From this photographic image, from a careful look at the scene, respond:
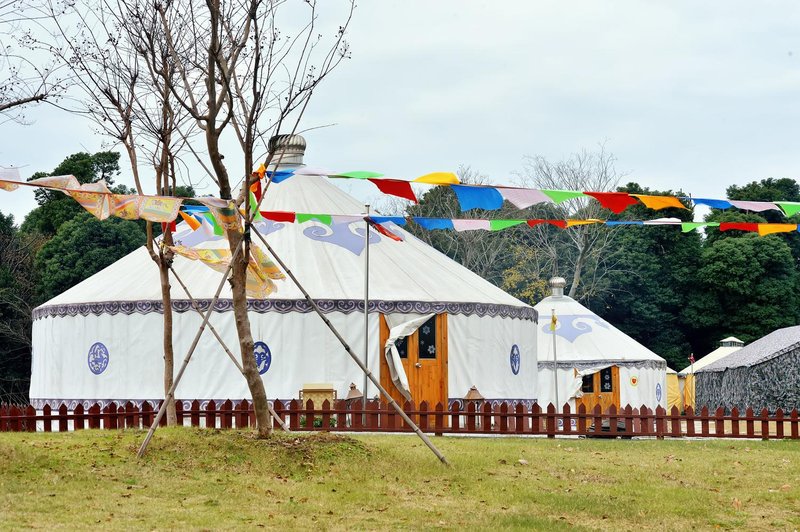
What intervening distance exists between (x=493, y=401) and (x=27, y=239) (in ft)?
69.5

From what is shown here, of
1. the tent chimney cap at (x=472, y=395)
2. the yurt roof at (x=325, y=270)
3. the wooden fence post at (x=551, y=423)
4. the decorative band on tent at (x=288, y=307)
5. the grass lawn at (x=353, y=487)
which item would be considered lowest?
Result: the grass lawn at (x=353, y=487)

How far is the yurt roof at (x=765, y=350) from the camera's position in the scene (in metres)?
23.7

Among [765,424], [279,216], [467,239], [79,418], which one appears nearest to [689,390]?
[467,239]

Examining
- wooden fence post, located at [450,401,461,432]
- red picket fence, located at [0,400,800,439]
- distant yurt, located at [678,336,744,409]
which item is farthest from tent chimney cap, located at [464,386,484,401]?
distant yurt, located at [678,336,744,409]

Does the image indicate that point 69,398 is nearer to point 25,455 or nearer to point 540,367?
point 25,455

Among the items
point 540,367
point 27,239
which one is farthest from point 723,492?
point 27,239

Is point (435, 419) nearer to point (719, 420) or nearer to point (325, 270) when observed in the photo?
point (719, 420)

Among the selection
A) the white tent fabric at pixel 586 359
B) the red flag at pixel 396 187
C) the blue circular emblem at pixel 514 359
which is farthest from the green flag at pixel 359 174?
the white tent fabric at pixel 586 359

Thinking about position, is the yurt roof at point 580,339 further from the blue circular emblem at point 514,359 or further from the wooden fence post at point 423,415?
the wooden fence post at point 423,415

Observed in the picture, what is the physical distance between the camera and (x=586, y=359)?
79.6 feet

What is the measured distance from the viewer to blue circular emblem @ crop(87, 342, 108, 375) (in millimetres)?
15586

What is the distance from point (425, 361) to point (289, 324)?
6.61 feet

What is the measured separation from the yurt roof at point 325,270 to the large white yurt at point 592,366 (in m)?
6.97

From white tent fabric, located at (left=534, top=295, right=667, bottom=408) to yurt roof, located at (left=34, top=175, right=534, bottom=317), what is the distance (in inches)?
273
